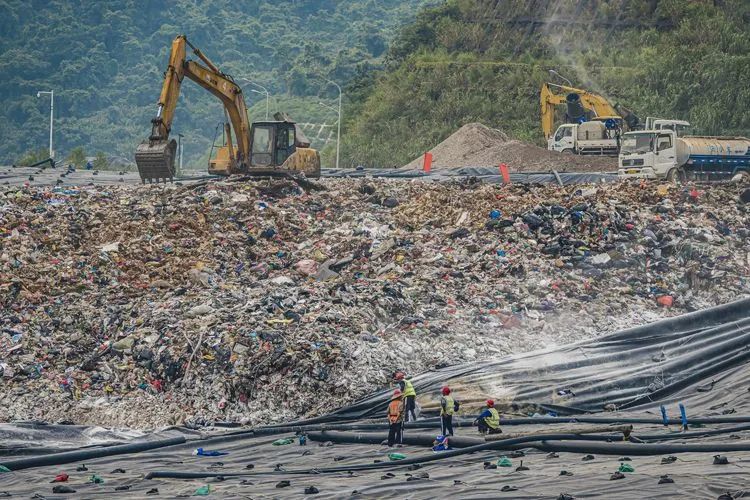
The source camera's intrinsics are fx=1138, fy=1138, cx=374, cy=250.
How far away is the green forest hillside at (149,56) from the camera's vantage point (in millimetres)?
104188

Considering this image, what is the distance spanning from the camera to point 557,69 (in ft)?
184

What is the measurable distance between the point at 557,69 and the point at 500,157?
839 inches

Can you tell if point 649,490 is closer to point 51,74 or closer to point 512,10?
point 512,10

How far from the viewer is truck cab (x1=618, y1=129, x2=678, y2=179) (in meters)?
28.9

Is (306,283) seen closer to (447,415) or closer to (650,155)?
(447,415)

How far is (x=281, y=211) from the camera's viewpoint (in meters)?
24.8

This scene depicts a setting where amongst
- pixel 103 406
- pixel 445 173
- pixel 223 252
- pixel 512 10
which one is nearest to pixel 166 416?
pixel 103 406

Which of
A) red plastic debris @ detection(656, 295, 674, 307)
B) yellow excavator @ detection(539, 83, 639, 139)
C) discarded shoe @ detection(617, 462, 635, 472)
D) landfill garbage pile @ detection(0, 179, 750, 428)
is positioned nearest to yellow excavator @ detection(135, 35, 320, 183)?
landfill garbage pile @ detection(0, 179, 750, 428)

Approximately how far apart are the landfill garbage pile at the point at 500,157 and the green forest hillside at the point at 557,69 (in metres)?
11.4

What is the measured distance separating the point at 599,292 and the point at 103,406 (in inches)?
341

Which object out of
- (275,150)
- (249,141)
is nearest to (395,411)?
(275,150)

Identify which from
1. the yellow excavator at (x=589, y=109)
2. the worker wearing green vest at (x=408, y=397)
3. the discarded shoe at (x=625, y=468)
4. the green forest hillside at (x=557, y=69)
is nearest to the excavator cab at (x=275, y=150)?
the yellow excavator at (x=589, y=109)

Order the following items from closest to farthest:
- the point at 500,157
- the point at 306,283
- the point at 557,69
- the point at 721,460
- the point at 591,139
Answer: the point at 721,460
the point at 306,283
the point at 500,157
the point at 591,139
the point at 557,69

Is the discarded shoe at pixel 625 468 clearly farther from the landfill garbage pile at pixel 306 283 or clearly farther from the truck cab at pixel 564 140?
the truck cab at pixel 564 140
